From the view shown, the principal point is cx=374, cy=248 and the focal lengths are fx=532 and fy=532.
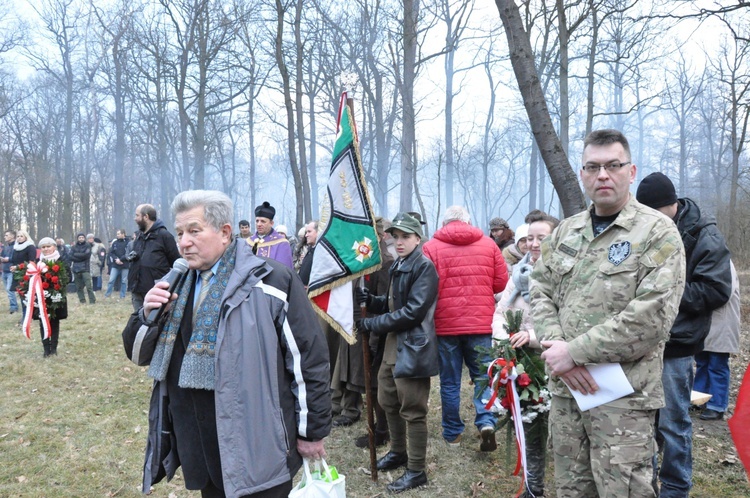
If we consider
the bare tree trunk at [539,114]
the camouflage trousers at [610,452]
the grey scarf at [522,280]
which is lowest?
the camouflage trousers at [610,452]

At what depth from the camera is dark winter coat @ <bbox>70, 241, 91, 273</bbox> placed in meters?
15.1

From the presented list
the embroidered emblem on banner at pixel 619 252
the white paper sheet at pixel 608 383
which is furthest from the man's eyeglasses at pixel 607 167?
the white paper sheet at pixel 608 383

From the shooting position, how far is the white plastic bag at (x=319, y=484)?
2520mm

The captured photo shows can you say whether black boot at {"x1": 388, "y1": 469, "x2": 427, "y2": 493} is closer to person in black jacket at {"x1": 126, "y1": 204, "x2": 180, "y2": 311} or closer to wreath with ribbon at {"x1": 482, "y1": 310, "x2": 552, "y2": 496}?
wreath with ribbon at {"x1": 482, "y1": 310, "x2": 552, "y2": 496}

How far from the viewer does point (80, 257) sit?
15.2 meters

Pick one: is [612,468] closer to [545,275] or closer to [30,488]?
[545,275]

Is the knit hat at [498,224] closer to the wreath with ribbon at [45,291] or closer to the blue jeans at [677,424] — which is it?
the blue jeans at [677,424]

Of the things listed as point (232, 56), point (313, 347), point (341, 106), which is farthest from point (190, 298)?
point (232, 56)

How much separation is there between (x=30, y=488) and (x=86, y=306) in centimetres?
1139

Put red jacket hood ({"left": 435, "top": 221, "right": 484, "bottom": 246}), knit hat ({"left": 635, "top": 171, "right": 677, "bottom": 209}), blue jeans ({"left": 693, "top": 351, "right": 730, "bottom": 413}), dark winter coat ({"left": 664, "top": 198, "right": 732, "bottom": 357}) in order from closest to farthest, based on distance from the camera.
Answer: dark winter coat ({"left": 664, "top": 198, "right": 732, "bottom": 357}) < knit hat ({"left": 635, "top": 171, "right": 677, "bottom": 209}) < red jacket hood ({"left": 435, "top": 221, "right": 484, "bottom": 246}) < blue jeans ({"left": 693, "top": 351, "right": 730, "bottom": 413})

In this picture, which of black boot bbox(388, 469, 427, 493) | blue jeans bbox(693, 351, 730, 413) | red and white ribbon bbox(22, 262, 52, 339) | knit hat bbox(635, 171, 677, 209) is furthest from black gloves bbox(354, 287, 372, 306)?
red and white ribbon bbox(22, 262, 52, 339)

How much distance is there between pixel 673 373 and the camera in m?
3.40

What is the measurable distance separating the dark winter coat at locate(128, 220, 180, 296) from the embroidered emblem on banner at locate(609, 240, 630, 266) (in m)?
6.48

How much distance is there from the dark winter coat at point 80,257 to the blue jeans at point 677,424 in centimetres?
1557
